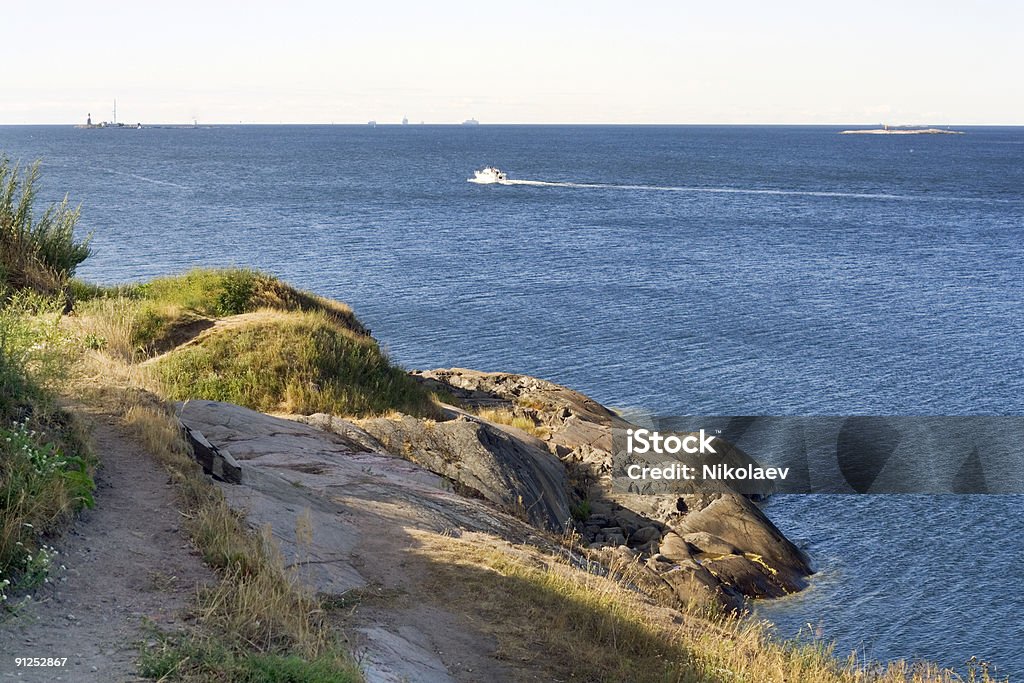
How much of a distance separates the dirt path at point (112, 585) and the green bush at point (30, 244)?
12.9 metres

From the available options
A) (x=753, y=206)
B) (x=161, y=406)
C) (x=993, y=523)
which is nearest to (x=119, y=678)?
(x=161, y=406)

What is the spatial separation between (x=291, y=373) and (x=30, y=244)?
24.6 ft

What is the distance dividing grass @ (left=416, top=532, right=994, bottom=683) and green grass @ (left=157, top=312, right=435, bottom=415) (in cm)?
867

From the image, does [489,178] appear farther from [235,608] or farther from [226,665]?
[226,665]

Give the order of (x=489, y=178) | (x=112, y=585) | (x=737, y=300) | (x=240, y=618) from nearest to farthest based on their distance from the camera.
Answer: (x=240, y=618) → (x=112, y=585) → (x=737, y=300) → (x=489, y=178)

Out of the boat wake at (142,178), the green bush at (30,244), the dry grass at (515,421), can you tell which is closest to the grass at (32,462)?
the green bush at (30,244)

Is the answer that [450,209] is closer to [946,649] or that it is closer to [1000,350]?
[1000,350]

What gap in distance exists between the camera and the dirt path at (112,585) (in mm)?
6961

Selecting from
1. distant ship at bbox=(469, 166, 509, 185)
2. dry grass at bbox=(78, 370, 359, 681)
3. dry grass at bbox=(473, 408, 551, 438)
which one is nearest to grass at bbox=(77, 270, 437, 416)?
dry grass at bbox=(473, 408, 551, 438)

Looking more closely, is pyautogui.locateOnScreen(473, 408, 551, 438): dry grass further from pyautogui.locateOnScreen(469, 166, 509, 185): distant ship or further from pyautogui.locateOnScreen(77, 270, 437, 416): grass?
pyautogui.locateOnScreen(469, 166, 509, 185): distant ship

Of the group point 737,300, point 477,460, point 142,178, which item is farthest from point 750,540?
point 142,178

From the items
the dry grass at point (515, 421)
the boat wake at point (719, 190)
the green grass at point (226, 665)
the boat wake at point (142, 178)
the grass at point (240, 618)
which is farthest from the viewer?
the boat wake at point (142, 178)

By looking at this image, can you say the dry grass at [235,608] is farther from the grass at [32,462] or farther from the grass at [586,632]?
the grass at [586,632]

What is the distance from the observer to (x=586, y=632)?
10211 mm
